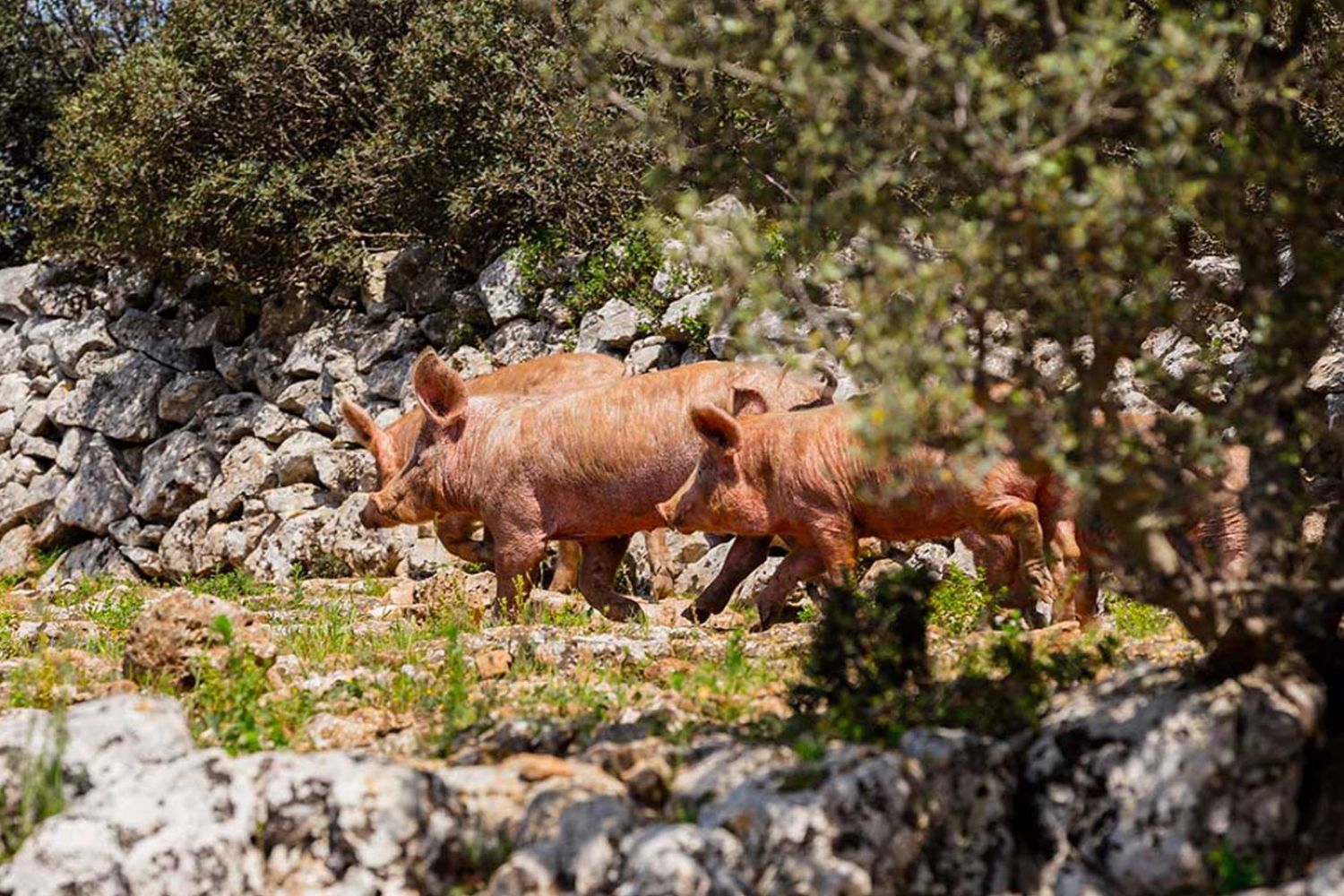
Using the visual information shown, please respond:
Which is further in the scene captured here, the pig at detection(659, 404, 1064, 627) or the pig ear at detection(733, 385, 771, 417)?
the pig ear at detection(733, 385, 771, 417)

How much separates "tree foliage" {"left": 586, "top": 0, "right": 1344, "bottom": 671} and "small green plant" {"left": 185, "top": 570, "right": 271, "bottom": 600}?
29.4ft

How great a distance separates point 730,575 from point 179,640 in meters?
4.63

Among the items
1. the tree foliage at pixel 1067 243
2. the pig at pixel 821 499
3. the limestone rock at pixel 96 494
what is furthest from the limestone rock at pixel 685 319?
the tree foliage at pixel 1067 243

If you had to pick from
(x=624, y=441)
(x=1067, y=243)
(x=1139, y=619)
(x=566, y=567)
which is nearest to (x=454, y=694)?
(x=1067, y=243)

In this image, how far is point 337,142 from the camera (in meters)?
20.3

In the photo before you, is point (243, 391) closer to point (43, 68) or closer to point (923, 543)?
point (43, 68)

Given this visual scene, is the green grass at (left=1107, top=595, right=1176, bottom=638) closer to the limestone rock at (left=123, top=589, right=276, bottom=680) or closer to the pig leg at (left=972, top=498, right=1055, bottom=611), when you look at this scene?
the pig leg at (left=972, top=498, right=1055, bottom=611)

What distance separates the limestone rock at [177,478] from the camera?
66.6 ft

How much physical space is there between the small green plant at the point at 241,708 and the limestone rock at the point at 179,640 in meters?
0.10

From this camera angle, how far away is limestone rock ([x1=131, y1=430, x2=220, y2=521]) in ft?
66.6

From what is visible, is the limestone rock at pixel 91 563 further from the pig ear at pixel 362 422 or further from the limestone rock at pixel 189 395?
the pig ear at pixel 362 422

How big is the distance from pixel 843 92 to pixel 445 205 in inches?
535

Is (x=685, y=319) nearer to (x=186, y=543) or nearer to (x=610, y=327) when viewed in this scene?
(x=610, y=327)

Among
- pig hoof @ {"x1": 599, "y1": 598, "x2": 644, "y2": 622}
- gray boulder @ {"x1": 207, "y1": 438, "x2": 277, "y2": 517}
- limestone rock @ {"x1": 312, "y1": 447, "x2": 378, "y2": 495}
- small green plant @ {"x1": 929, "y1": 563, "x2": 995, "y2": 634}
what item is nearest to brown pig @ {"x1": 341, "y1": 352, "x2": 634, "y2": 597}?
pig hoof @ {"x1": 599, "y1": 598, "x2": 644, "y2": 622}
